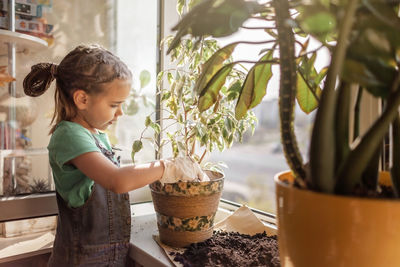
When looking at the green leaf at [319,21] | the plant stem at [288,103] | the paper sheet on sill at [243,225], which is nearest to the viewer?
the green leaf at [319,21]

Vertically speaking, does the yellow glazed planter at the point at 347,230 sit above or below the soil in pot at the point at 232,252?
above

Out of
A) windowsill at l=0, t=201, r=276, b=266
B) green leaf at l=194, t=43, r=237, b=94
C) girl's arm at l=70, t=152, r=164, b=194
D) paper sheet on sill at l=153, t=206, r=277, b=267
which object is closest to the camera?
green leaf at l=194, t=43, r=237, b=94

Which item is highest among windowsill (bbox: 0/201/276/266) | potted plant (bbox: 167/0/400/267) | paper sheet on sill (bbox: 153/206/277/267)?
potted plant (bbox: 167/0/400/267)

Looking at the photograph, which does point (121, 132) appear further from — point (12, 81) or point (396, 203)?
point (396, 203)

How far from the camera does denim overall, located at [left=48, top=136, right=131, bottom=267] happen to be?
0.98m

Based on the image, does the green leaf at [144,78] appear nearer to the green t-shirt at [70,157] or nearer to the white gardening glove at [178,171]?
the green t-shirt at [70,157]

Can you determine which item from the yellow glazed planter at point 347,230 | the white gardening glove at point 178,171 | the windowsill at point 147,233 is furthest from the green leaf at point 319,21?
the windowsill at point 147,233

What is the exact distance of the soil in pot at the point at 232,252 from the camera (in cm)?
82

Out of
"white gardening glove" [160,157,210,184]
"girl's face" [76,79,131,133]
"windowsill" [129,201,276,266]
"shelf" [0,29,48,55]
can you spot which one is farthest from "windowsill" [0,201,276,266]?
"shelf" [0,29,48,55]

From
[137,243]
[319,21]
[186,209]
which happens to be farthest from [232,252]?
[319,21]

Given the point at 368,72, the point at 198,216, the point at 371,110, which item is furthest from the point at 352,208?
the point at 198,216

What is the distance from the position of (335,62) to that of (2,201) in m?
1.18

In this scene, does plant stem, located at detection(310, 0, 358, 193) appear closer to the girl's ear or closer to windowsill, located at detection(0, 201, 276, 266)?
windowsill, located at detection(0, 201, 276, 266)

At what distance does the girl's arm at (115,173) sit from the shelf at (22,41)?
0.55 metres
